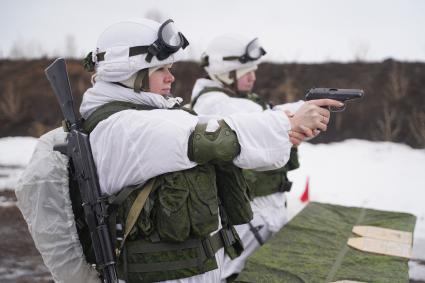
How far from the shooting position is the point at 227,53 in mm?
3660

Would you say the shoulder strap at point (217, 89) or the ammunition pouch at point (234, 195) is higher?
the shoulder strap at point (217, 89)

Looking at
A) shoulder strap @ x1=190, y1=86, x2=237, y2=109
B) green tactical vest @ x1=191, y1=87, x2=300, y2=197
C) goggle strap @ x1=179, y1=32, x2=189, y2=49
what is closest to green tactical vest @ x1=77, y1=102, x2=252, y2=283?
goggle strap @ x1=179, y1=32, x2=189, y2=49

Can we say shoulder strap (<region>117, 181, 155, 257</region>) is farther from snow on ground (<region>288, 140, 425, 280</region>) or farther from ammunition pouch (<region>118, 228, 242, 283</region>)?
snow on ground (<region>288, 140, 425, 280</region>)

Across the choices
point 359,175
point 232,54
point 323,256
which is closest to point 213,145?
point 323,256

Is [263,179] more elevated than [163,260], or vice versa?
[163,260]

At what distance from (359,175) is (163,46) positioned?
6.92 metres

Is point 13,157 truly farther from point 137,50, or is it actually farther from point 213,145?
point 213,145

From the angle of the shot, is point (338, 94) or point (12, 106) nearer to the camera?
point (338, 94)

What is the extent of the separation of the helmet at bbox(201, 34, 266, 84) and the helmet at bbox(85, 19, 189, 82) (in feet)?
5.56

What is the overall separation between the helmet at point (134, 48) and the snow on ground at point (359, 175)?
3.46 meters

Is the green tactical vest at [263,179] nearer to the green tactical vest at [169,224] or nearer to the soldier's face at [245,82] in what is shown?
the soldier's face at [245,82]

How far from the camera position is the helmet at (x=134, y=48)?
1.90 meters

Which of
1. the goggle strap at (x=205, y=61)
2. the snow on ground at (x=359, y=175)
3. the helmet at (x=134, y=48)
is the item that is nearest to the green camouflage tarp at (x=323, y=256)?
the snow on ground at (x=359, y=175)

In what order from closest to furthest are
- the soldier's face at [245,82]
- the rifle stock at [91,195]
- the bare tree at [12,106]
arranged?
the rifle stock at [91,195] < the soldier's face at [245,82] < the bare tree at [12,106]
